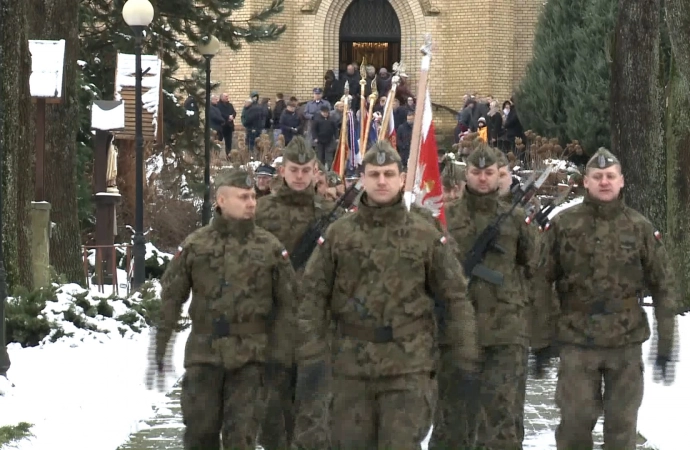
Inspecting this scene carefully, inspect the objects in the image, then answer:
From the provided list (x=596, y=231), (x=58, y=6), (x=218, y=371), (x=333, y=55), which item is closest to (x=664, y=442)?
(x=596, y=231)

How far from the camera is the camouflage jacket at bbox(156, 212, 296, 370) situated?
342 inches

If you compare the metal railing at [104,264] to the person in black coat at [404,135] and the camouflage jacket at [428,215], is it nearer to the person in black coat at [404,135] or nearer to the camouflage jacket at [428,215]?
the person in black coat at [404,135]

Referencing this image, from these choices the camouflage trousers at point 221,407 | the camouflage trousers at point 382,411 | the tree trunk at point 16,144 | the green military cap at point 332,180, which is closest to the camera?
the camouflage trousers at point 382,411

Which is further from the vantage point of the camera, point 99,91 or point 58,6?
point 99,91

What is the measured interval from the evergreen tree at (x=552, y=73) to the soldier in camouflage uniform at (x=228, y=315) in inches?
1145

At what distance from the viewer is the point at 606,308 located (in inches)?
358

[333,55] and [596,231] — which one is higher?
[333,55]

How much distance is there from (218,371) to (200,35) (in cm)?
2021

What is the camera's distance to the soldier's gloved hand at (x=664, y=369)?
8.86 m

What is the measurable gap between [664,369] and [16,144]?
8639 mm

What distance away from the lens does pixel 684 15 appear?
15.8 metres

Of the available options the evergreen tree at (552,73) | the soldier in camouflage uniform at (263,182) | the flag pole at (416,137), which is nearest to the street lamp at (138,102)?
the soldier in camouflage uniform at (263,182)

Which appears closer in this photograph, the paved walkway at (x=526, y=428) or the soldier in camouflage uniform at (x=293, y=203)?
the soldier in camouflage uniform at (x=293, y=203)

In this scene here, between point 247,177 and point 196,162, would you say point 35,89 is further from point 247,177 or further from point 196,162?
point 196,162
